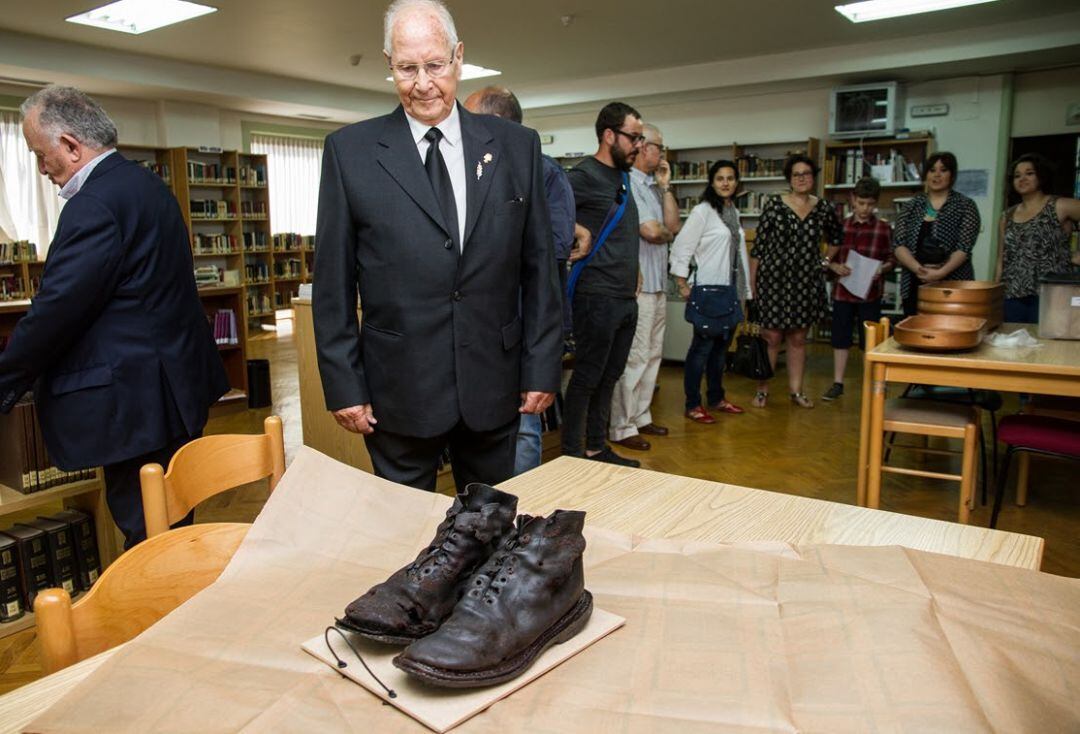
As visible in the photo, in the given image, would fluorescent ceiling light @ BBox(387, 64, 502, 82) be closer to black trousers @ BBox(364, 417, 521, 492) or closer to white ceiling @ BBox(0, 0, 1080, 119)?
white ceiling @ BBox(0, 0, 1080, 119)

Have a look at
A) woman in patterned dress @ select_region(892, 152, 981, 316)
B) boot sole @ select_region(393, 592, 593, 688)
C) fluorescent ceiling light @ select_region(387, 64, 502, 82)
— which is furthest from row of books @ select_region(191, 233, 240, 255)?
boot sole @ select_region(393, 592, 593, 688)

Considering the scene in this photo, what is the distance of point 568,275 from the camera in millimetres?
3600

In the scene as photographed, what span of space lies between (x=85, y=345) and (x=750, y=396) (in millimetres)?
4603

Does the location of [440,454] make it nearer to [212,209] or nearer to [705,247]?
[705,247]

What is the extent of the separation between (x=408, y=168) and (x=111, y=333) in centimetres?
99

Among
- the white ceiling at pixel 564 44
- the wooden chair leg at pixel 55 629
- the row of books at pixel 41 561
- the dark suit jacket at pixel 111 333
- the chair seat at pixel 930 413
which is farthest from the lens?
the white ceiling at pixel 564 44

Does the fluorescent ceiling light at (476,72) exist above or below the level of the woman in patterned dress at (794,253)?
above

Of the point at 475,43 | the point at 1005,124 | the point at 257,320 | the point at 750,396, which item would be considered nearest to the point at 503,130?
the point at 750,396

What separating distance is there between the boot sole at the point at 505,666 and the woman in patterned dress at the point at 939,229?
4.69 meters

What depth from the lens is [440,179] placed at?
5.28ft

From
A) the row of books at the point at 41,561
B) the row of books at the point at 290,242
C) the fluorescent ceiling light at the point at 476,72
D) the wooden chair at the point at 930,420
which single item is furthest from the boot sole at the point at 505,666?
the row of books at the point at 290,242

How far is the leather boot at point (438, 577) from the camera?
2.48 ft

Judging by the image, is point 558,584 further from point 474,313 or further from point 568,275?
point 568,275

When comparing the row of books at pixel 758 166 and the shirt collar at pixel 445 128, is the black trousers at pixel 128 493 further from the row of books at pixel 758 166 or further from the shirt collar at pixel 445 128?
the row of books at pixel 758 166
